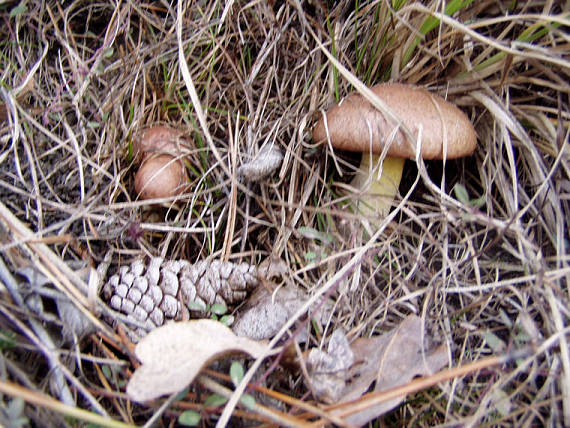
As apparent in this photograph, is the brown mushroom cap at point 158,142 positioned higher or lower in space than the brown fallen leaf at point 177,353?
higher

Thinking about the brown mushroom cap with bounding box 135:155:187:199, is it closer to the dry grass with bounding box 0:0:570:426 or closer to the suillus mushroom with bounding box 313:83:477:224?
the dry grass with bounding box 0:0:570:426

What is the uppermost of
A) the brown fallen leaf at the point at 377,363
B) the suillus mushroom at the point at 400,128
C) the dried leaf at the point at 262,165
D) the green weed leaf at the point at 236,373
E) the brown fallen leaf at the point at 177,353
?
the suillus mushroom at the point at 400,128

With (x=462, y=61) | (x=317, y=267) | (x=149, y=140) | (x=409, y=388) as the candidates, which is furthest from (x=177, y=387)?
(x=462, y=61)

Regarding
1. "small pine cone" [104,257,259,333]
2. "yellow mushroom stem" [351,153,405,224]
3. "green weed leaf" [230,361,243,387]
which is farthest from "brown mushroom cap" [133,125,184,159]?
"green weed leaf" [230,361,243,387]

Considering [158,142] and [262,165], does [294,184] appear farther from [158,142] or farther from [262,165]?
[158,142]

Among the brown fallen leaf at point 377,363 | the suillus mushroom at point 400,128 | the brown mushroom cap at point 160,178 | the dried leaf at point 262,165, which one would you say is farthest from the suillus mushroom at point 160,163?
the brown fallen leaf at point 377,363

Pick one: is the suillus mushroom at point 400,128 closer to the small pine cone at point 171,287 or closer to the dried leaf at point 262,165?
the dried leaf at point 262,165
